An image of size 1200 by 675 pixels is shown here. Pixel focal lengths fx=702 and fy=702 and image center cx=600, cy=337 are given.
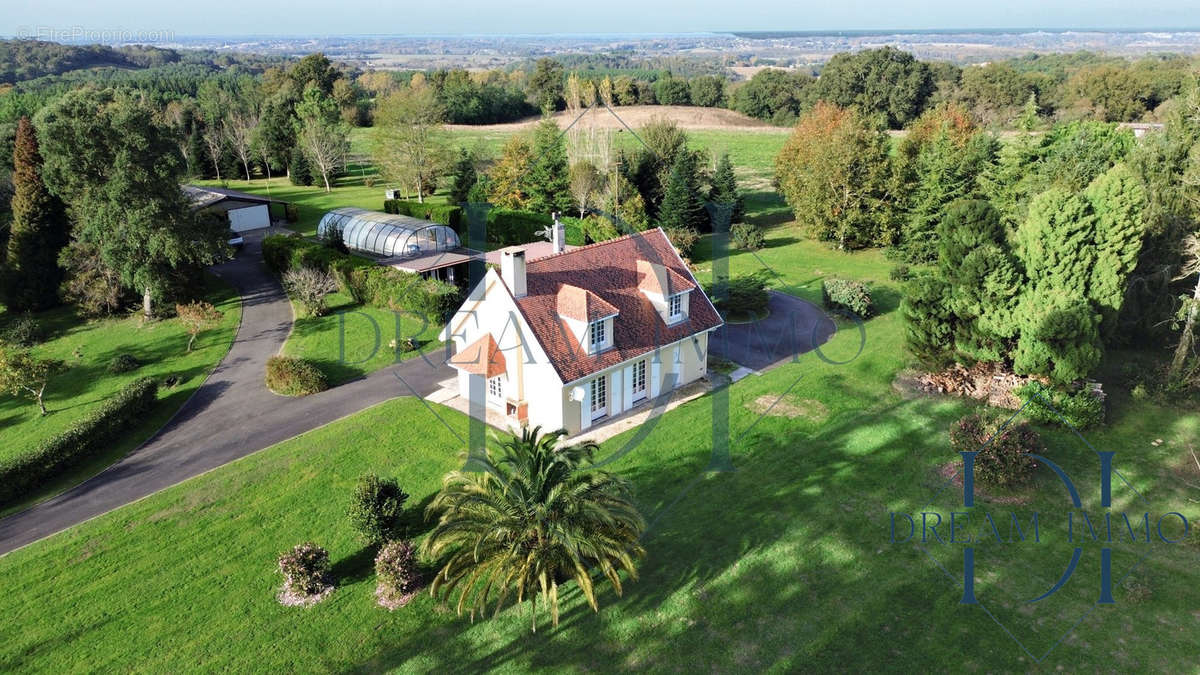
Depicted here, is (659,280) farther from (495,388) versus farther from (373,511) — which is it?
(373,511)

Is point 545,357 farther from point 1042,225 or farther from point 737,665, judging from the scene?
point 1042,225

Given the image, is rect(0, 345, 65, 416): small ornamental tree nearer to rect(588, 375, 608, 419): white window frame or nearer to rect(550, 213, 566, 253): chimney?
rect(550, 213, 566, 253): chimney

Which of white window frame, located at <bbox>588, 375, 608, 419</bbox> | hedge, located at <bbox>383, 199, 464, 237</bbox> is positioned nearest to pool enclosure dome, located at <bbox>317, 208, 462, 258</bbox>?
hedge, located at <bbox>383, 199, 464, 237</bbox>

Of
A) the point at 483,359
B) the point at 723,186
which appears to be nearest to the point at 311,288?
the point at 483,359

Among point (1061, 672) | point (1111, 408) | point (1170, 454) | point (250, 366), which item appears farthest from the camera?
point (250, 366)

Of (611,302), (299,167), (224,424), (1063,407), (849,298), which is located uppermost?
(299,167)

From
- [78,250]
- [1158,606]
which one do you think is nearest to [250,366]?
[78,250]
